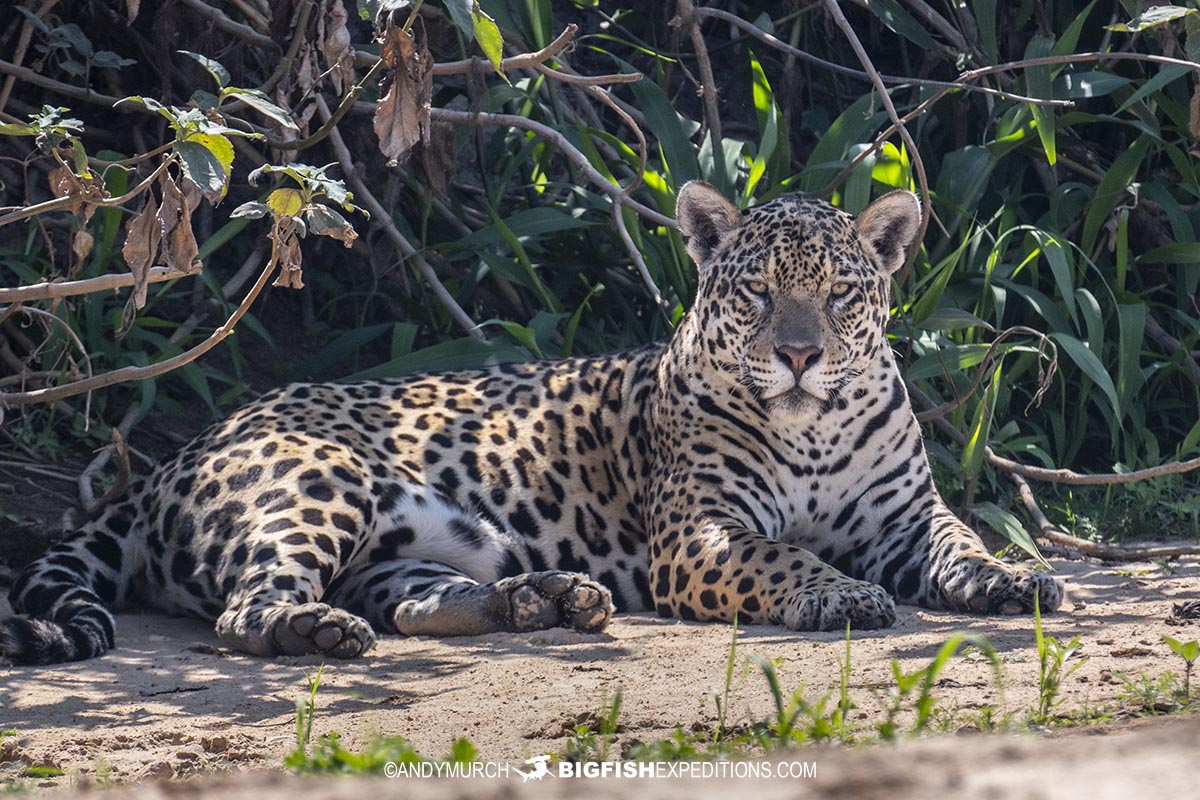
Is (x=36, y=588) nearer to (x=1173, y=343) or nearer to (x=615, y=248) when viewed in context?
(x=615, y=248)

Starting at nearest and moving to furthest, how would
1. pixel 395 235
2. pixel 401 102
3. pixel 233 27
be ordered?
pixel 401 102 < pixel 233 27 < pixel 395 235

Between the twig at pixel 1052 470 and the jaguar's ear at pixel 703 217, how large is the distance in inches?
50.8

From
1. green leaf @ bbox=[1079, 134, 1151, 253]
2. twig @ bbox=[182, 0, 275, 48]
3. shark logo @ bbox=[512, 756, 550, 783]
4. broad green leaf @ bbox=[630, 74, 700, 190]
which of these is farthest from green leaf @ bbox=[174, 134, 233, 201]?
green leaf @ bbox=[1079, 134, 1151, 253]

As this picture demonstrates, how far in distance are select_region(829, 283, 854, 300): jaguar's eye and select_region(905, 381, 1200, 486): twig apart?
45.6 inches

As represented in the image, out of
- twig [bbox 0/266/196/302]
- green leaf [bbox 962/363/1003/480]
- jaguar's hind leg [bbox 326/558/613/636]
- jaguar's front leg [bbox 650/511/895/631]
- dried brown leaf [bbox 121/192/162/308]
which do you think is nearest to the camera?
dried brown leaf [bbox 121/192/162/308]

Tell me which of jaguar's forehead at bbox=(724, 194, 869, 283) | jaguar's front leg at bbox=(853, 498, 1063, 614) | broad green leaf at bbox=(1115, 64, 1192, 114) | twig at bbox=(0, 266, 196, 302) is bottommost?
jaguar's front leg at bbox=(853, 498, 1063, 614)

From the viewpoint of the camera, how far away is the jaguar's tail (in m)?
5.05

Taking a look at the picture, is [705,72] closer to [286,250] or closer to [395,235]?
[395,235]

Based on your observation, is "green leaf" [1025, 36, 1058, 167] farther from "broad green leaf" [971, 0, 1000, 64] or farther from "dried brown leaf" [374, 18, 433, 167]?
"dried brown leaf" [374, 18, 433, 167]

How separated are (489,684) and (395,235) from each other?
10.8 feet

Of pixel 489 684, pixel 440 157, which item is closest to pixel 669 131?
pixel 440 157

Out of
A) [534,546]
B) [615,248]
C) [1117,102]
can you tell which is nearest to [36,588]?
[534,546]

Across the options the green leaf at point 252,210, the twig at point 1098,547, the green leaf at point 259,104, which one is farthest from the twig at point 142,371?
the twig at point 1098,547

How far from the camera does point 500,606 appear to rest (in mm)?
5566
